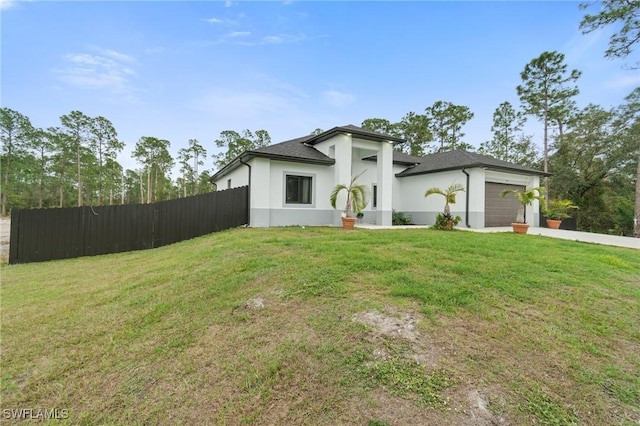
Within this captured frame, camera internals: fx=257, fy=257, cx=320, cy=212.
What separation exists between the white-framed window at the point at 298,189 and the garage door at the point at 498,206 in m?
8.66

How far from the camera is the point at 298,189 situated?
11625 mm

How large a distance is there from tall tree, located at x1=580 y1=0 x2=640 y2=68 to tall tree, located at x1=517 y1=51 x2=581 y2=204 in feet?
27.2

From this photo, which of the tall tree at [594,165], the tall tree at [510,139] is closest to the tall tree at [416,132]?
the tall tree at [510,139]

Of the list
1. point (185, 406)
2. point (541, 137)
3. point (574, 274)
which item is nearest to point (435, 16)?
point (574, 274)

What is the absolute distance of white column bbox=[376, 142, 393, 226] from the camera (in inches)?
480

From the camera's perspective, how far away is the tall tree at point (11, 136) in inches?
1136

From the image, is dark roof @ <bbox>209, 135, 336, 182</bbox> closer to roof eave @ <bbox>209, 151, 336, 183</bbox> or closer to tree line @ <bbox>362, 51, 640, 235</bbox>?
roof eave @ <bbox>209, 151, 336, 183</bbox>

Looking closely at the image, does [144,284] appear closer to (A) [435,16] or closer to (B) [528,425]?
(B) [528,425]

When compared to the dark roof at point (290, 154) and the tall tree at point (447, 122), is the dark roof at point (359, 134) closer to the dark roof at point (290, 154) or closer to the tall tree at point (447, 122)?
the dark roof at point (290, 154)

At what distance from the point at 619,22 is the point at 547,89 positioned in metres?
9.30

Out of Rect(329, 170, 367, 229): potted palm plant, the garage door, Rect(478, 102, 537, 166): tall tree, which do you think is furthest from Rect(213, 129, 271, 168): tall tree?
the garage door

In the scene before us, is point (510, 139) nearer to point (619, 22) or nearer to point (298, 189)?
point (619, 22)

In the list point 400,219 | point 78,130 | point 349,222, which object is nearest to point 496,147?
point 400,219

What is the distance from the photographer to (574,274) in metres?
4.30
